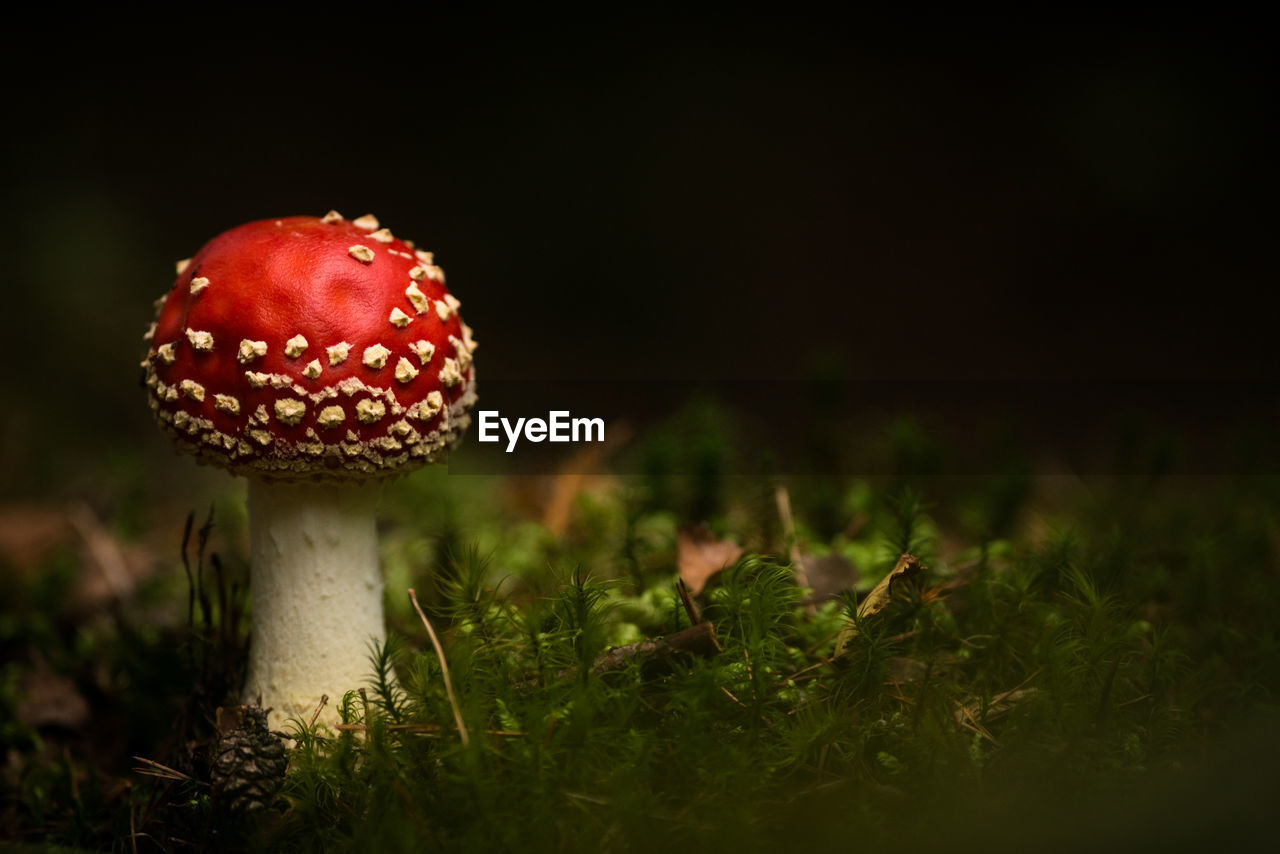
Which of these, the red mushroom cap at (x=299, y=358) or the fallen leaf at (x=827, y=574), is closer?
the red mushroom cap at (x=299, y=358)

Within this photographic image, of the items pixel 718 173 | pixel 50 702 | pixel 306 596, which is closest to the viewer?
pixel 306 596

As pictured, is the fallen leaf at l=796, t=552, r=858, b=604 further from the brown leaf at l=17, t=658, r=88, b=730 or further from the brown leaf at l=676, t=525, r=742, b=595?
the brown leaf at l=17, t=658, r=88, b=730

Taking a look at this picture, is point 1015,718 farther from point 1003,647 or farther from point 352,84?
point 352,84

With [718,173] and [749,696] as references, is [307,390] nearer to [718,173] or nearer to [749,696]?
[749,696]

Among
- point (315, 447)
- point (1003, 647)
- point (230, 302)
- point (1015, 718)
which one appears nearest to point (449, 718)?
point (315, 447)

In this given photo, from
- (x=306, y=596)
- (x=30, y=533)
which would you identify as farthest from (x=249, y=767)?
(x=30, y=533)

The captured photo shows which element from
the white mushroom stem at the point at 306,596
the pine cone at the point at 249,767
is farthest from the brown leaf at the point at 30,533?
the pine cone at the point at 249,767

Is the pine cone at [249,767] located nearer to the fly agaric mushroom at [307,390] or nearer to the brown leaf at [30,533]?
the fly agaric mushroom at [307,390]
